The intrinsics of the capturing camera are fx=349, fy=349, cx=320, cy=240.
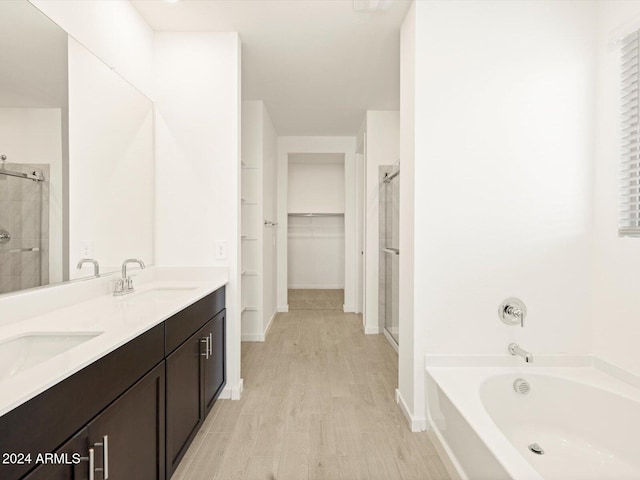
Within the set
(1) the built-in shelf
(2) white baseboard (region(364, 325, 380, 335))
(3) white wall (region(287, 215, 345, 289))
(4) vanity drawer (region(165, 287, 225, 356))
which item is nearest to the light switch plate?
(4) vanity drawer (region(165, 287, 225, 356))

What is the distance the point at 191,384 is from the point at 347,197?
3.79m

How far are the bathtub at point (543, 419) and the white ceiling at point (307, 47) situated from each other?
7.49 feet

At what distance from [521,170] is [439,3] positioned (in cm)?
108

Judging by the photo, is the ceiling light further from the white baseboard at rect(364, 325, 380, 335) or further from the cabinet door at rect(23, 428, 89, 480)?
the white baseboard at rect(364, 325, 380, 335)

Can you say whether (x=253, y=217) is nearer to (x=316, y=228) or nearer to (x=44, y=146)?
(x=44, y=146)

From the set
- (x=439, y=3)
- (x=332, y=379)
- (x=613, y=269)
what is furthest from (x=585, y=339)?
(x=439, y=3)

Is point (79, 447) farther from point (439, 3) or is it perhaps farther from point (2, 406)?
point (439, 3)

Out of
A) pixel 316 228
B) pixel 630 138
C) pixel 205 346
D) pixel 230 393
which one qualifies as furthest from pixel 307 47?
pixel 316 228

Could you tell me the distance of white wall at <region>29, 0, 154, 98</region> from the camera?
1.68 metres

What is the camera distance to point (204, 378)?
202 cm

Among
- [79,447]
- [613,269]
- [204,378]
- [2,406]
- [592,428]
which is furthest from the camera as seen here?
[204,378]

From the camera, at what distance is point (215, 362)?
2.24 meters

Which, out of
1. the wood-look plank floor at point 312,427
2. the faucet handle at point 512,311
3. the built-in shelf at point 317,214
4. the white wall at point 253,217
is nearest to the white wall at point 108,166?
the wood-look plank floor at point 312,427

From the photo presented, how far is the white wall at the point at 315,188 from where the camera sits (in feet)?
21.5
